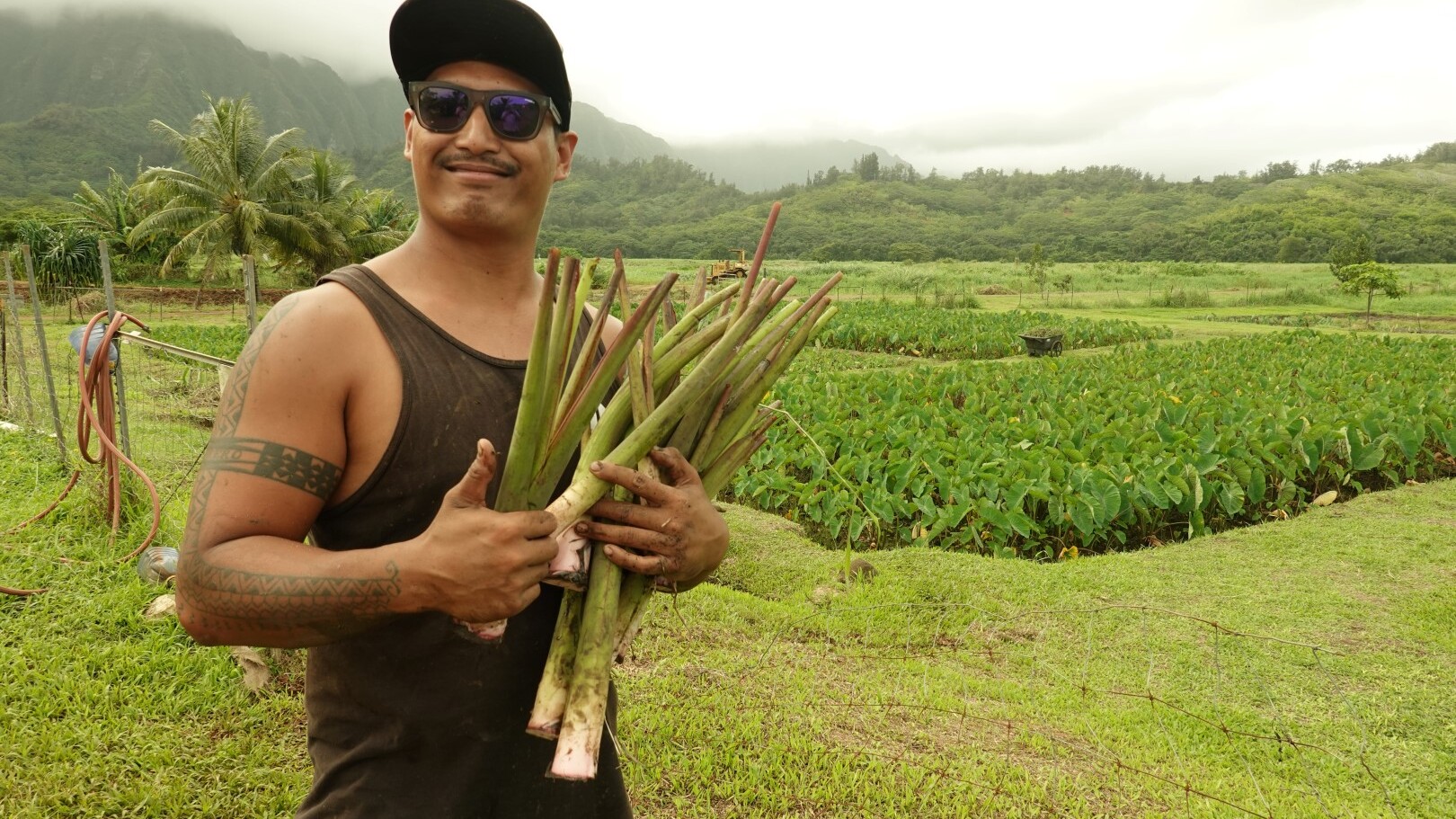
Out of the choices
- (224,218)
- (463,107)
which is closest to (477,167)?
(463,107)

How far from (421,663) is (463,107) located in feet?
3.39

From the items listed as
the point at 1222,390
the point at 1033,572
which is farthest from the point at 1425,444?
the point at 1033,572

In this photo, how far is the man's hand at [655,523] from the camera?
1387 millimetres

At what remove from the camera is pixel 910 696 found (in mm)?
4215

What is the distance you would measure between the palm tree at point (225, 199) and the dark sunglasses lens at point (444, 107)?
33.0m

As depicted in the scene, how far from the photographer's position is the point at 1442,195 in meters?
121

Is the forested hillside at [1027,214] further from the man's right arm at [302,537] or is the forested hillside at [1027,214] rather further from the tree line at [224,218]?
the man's right arm at [302,537]

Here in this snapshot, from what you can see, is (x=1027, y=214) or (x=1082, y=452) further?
(x=1027, y=214)

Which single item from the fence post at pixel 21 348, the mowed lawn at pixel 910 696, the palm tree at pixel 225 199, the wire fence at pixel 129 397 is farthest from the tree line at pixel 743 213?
the fence post at pixel 21 348

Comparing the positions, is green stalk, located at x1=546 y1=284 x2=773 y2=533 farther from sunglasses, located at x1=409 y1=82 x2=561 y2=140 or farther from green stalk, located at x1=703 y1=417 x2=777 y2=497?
sunglasses, located at x1=409 y1=82 x2=561 y2=140

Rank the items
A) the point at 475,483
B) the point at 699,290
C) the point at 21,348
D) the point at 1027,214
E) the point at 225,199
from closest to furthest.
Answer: the point at 475,483 → the point at 699,290 → the point at 21,348 → the point at 225,199 → the point at 1027,214

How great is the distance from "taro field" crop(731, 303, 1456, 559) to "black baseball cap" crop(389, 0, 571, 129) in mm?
2774

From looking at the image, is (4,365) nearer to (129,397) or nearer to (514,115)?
(129,397)

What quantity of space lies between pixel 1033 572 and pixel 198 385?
12.0 m
